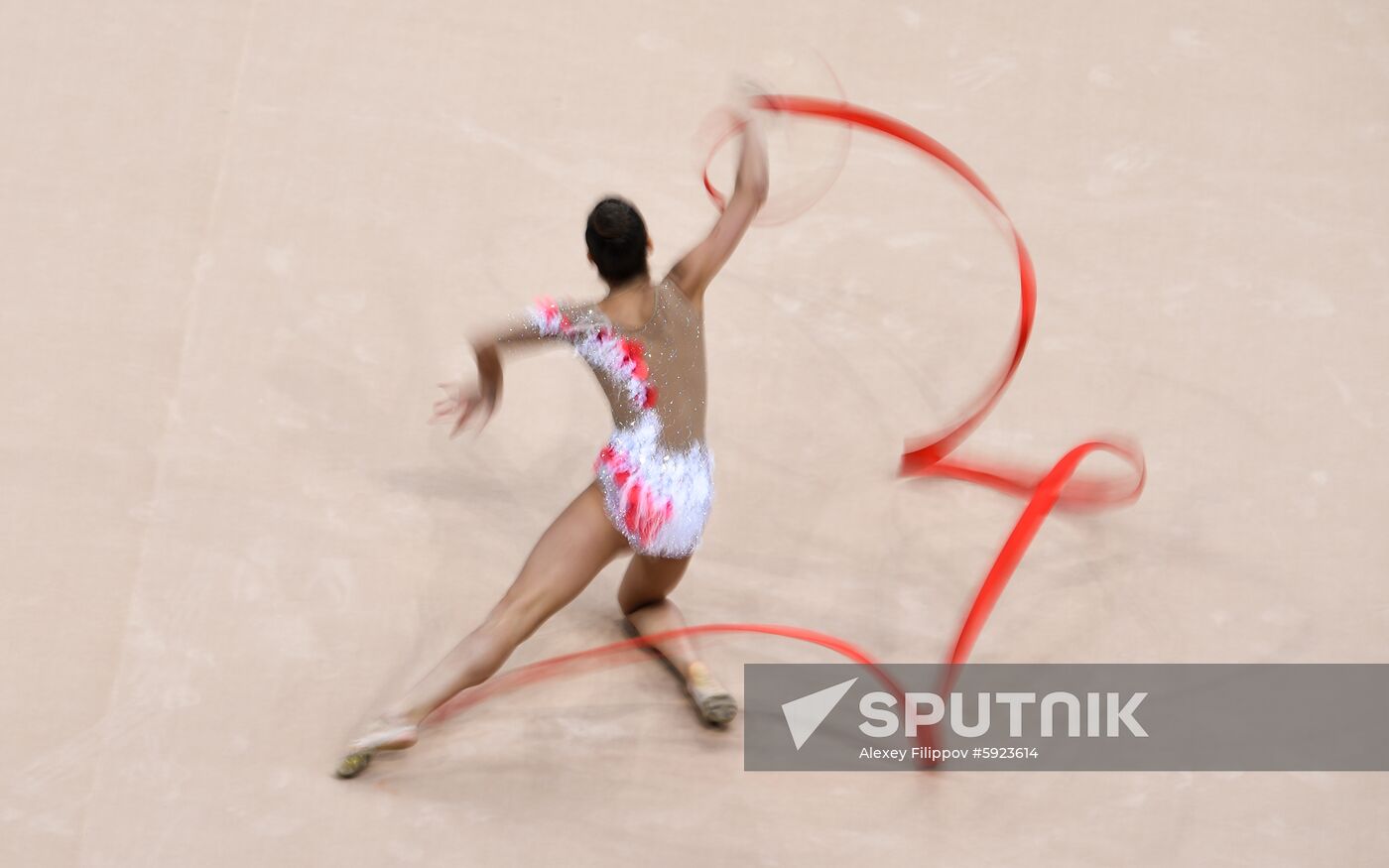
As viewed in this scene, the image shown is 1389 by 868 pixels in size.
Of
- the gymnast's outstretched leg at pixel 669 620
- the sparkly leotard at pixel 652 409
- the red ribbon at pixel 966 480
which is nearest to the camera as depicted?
the sparkly leotard at pixel 652 409

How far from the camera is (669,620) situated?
361cm

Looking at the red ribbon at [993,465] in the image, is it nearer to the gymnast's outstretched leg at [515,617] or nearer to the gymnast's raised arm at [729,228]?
the gymnast's raised arm at [729,228]

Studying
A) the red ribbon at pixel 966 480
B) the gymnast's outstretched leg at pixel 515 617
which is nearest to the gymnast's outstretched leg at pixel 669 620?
the red ribbon at pixel 966 480

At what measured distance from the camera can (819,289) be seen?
4355 millimetres

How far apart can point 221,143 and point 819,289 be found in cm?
164

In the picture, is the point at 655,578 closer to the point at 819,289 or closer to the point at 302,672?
the point at 302,672

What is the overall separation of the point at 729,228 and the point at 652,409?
40cm

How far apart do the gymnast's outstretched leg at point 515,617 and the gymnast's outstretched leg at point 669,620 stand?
143mm

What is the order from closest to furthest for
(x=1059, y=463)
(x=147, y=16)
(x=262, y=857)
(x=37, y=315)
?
(x=262, y=857)
(x=1059, y=463)
(x=37, y=315)
(x=147, y=16)

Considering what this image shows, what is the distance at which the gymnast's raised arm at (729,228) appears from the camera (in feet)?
10.9

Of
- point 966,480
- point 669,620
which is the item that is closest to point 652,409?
point 669,620

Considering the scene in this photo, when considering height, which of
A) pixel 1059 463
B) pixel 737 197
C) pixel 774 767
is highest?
pixel 737 197

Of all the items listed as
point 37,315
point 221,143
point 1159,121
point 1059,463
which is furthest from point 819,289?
point 37,315

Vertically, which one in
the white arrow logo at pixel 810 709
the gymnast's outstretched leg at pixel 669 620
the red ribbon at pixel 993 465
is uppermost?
the red ribbon at pixel 993 465
